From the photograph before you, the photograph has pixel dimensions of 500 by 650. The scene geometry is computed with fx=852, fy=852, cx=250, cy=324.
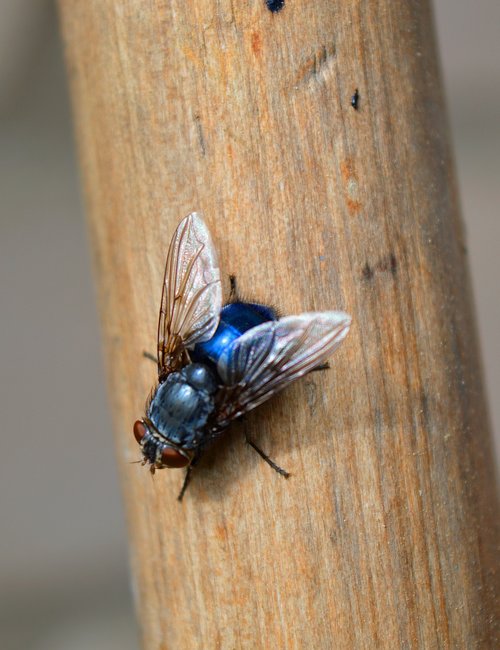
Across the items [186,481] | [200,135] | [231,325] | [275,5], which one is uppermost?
[275,5]

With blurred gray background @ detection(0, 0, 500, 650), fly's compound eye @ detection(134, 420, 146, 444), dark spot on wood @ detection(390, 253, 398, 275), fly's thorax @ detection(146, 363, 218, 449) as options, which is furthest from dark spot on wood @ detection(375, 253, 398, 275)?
blurred gray background @ detection(0, 0, 500, 650)

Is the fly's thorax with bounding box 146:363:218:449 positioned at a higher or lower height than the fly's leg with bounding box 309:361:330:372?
lower

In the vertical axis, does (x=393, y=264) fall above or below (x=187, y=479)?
above

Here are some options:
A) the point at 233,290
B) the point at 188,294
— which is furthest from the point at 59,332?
the point at 233,290

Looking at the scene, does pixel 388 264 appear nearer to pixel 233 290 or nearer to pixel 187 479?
pixel 233 290

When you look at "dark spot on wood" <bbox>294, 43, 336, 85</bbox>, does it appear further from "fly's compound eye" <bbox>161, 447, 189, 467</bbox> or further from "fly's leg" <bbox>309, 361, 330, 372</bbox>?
"fly's compound eye" <bbox>161, 447, 189, 467</bbox>

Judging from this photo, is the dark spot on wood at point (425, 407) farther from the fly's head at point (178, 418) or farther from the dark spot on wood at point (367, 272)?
the fly's head at point (178, 418)

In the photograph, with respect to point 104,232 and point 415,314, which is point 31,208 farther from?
point 415,314
